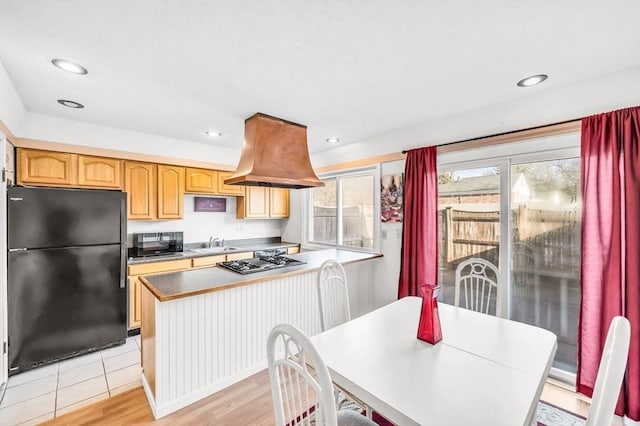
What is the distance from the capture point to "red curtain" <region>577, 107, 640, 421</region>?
1.76 meters

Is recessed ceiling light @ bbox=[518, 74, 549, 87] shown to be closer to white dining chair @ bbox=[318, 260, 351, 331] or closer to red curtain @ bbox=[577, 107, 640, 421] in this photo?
red curtain @ bbox=[577, 107, 640, 421]

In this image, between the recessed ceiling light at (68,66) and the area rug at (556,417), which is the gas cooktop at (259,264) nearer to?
the recessed ceiling light at (68,66)

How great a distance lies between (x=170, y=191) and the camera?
3.51 m

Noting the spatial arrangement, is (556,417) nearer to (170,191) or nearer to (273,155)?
(273,155)

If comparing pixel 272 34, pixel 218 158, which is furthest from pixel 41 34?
pixel 218 158

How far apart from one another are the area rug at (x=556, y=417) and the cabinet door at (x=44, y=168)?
4.50 meters

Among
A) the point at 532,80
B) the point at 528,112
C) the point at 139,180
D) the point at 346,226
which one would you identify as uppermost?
the point at 532,80

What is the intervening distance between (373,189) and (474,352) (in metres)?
2.47

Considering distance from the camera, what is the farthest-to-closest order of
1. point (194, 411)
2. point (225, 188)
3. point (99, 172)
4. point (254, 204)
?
point (254, 204) → point (225, 188) → point (99, 172) → point (194, 411)

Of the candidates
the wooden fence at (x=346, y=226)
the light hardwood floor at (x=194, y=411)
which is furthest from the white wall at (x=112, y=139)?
the light hardwood floor at (x=194, y=411)

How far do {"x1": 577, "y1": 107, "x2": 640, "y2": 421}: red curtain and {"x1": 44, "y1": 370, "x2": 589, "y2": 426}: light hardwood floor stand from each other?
0.19 m

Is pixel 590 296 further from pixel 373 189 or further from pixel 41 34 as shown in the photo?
pixel 41 34

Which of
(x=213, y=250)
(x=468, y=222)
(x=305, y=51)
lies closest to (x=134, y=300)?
(x=213, y=250)

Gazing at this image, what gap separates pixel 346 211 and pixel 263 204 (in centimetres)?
137
